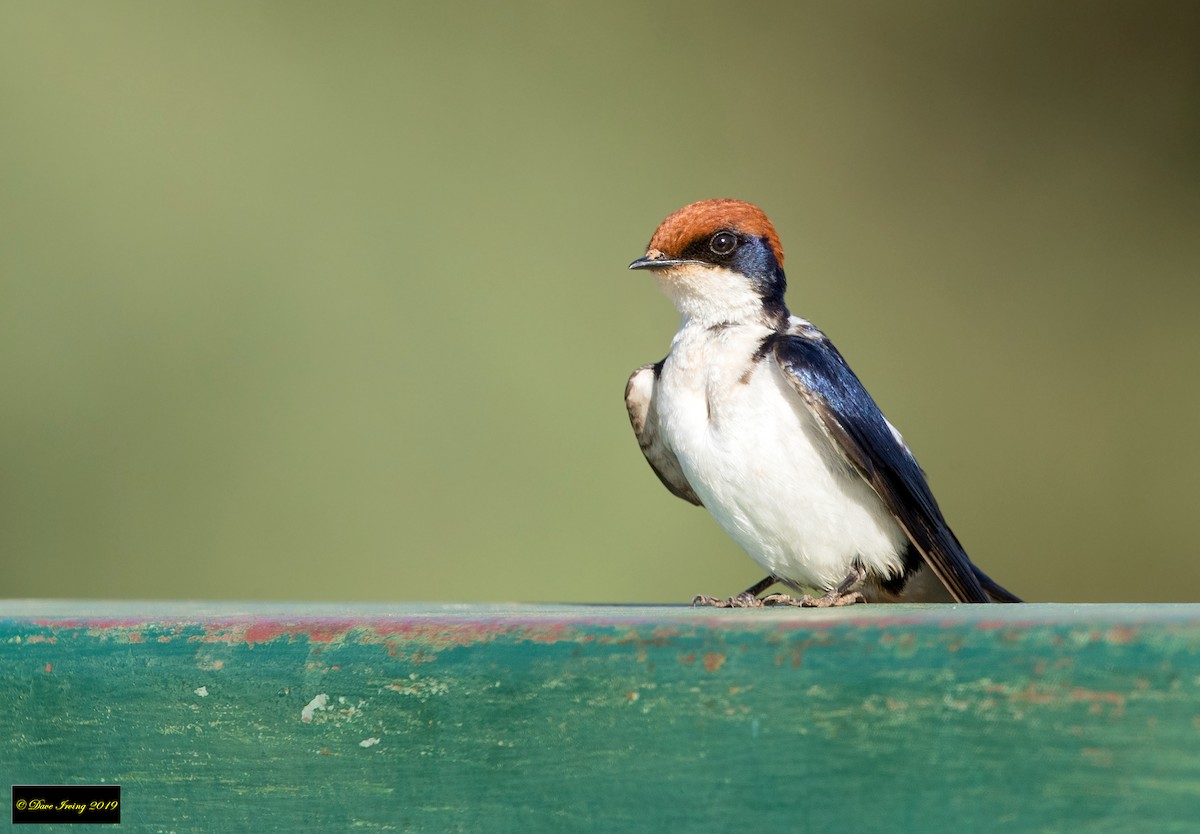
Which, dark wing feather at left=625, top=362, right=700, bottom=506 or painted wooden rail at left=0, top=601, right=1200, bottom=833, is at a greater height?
dark wing feather at left=625, top=362, right=700, bottom=506

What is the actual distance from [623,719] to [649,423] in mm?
935

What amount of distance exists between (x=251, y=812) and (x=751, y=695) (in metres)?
0.40

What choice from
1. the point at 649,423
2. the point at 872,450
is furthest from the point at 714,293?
the point at 872,450

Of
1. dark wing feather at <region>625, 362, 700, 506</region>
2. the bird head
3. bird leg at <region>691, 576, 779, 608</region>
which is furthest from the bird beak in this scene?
bird leg at <region>691, 576, 779, 608</region>

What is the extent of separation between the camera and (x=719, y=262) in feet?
6.36

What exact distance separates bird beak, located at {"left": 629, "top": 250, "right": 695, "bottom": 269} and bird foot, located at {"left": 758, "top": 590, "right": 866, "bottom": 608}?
0.44 metres

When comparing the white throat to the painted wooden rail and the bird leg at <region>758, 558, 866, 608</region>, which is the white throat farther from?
the painted wooden rail

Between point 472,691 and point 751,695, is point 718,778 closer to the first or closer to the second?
point 751,695

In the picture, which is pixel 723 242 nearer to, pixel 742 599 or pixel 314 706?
pixel 742 599

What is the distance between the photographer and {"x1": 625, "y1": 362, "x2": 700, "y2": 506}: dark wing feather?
2.00m

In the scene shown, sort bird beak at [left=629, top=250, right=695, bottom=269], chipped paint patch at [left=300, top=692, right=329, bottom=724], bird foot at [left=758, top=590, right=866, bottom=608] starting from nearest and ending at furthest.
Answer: chipped paint patch at [left=300, top=692, right=329, bottom=724] → bird foot at [left=758, top=590, right=866, bottom=608] → bird beak at [left=629, top=250, right=695, bottom=269]

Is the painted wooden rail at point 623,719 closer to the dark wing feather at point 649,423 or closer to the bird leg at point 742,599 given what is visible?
the bird leg at point 742,599

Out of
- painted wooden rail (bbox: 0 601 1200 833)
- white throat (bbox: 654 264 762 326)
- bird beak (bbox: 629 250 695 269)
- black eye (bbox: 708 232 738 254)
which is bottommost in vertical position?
painted wooden rail (bbox: 0 601 1200 833)

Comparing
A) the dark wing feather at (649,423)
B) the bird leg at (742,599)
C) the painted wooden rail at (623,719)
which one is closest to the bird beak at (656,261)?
the dark wing feather at (649,423)
